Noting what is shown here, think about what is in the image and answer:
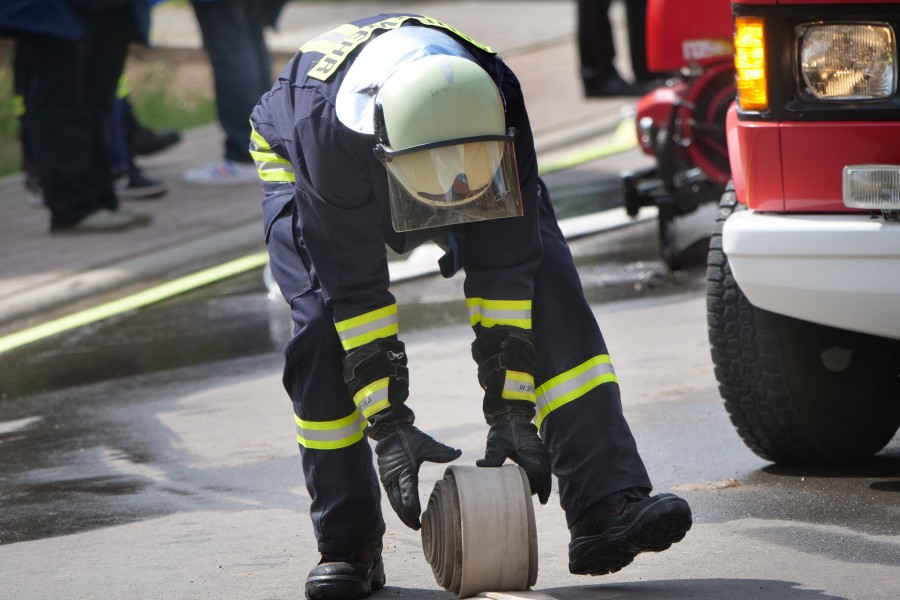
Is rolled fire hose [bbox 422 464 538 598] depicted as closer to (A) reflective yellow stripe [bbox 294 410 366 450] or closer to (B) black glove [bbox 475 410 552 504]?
(B) black glove [bbox 475 410 552 504]

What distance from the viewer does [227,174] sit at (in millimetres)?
9359

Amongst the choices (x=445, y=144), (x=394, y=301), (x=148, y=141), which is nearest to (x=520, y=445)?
(x=394, y=301)

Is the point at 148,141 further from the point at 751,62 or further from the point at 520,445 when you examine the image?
the point at 520,445

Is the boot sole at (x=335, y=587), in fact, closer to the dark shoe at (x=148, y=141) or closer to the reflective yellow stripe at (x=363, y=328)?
the reflective yellow stripe at (x=363, y=328)

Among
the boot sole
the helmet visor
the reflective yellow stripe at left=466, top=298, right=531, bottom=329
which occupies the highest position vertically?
the helmet visor

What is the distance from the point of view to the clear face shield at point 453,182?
3227mm

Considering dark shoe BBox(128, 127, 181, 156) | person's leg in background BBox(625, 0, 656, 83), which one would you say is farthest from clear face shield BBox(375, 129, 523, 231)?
person's leg in background BBox(625, 0, 656, 83)

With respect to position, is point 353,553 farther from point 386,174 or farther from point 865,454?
point 865,454

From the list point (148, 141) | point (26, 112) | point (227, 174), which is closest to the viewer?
point (26, 112)

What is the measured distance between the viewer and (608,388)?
3.55m

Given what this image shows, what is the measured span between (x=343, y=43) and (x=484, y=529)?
110 centimetres

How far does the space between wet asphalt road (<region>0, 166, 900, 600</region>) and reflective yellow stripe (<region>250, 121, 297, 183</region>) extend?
91 centimetres

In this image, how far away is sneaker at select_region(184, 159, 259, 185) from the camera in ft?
30.7

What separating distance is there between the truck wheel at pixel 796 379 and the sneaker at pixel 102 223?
464 centimetres
